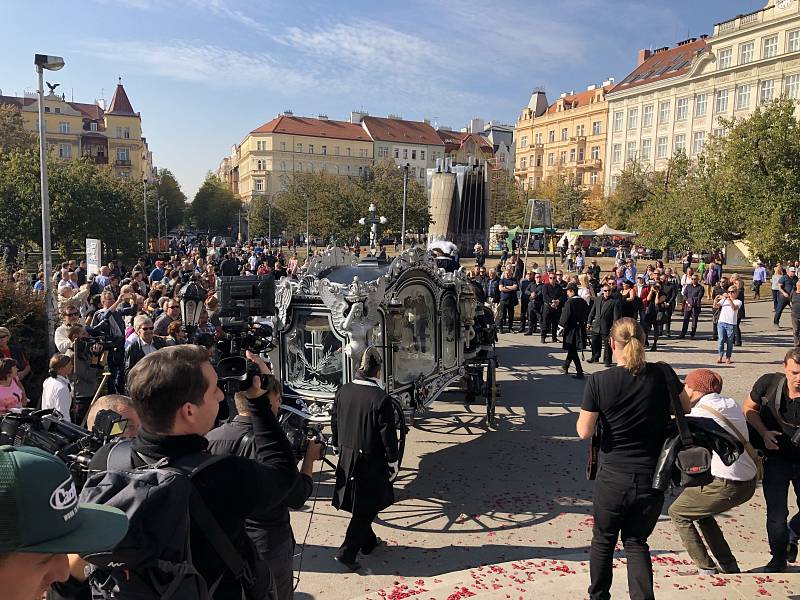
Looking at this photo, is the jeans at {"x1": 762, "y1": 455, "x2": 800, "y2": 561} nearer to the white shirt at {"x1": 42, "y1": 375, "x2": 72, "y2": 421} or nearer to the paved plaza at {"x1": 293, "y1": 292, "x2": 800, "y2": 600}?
the paved plaza at {"x1": 293, "y1": 292, "x2": 800, "y2": 600}

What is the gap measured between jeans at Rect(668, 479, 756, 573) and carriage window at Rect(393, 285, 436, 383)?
375 centimetres

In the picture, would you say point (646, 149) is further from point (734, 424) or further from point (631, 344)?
point (631, 344)

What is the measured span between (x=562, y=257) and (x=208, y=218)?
173 ft

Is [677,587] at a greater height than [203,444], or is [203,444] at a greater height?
[203,444]

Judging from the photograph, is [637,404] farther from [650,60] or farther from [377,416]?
[650,60]

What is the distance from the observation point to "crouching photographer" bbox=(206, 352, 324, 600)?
3.08 m

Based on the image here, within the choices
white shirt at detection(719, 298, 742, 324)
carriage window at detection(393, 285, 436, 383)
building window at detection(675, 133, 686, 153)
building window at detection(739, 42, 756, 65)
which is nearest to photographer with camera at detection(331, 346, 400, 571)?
carriage window at detection(393, 285, 436, 383)

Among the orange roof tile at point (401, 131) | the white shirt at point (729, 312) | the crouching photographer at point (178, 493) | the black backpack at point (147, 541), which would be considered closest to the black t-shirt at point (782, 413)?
the crouching photographer at point (178, 493)

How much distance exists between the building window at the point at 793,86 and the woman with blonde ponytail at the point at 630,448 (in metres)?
55.8

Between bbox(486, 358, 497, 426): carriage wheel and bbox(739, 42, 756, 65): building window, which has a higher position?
bbox(739, 42, 756, 65): building window

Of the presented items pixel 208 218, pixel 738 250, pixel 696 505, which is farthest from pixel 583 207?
pixel 696 505

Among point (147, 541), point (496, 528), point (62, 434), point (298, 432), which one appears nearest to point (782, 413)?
point (496, 528)

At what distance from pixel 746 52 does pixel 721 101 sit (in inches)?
182

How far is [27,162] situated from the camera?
1109 inches
